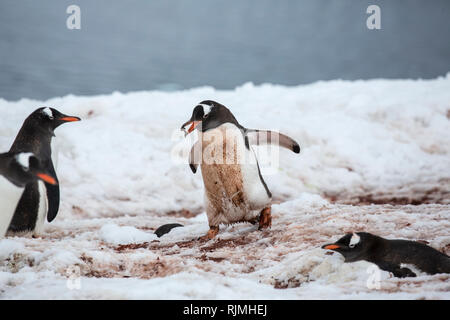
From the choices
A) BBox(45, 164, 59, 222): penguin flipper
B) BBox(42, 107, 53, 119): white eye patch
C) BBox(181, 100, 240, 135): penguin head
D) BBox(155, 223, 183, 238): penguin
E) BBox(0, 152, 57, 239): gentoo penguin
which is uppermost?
BBox(42, 107, 53, 119): white eye patch

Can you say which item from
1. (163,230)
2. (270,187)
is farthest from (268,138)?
(270,187)

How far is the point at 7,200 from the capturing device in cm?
245

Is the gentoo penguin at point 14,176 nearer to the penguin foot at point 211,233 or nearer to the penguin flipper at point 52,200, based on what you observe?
the penguin flipper at point 52,200

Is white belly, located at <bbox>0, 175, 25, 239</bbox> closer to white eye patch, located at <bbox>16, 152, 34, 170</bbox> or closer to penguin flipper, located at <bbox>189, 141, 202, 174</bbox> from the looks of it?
white eye patch, located at <bbox>16, 152, 34, 170</bbox>

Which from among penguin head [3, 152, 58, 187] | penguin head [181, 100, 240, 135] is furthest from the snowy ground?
penguin head [181, 100, 240, 135]

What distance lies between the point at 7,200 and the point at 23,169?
0.25m

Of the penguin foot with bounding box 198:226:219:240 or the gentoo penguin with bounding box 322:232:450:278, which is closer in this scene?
the gentoo penguin with bounding box 322:232:450:278

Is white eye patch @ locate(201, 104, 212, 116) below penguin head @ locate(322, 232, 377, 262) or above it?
above

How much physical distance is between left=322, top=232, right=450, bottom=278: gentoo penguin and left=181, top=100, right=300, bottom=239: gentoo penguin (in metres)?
0.98

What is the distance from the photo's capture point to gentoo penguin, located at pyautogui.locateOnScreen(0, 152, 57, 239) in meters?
2.23

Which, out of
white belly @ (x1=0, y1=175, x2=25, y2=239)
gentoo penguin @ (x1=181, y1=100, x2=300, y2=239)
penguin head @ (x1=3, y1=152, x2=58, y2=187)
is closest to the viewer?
penguin head @ (x1=3, y1=152, x2=58, y2=187)

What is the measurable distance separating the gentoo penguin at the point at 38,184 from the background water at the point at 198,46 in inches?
172
